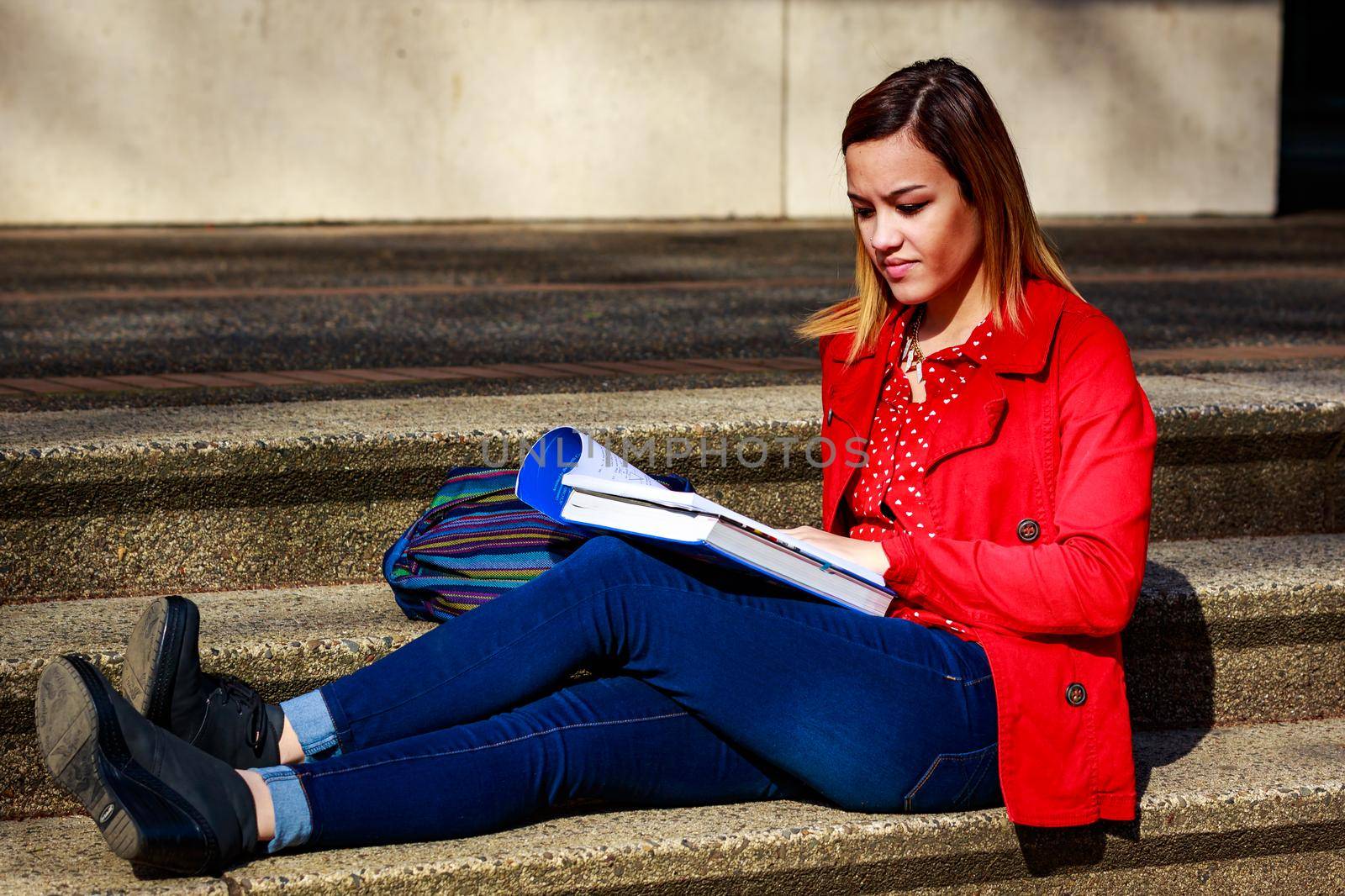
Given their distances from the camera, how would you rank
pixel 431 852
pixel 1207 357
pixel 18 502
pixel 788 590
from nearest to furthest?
pixel 431 852 → pixel 788 590 → pixel 18 502 → pixel 1207 357

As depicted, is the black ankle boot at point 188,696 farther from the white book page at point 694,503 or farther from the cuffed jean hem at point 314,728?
the white book page at point 694,503

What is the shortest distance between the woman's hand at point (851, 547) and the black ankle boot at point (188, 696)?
0.87m

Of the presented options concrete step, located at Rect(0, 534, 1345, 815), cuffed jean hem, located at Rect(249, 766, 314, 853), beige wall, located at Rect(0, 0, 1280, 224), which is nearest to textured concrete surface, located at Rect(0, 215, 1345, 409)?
beige wall, located at Rect(0, 0, 1280, 224)

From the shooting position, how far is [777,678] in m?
2.36

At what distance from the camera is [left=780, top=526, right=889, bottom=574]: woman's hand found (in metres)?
2.44

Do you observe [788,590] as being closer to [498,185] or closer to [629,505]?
[629,505]

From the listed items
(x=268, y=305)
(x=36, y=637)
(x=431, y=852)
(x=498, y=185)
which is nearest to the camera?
(x=431, y=852)

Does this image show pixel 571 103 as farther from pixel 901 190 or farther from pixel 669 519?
pixel 669 519

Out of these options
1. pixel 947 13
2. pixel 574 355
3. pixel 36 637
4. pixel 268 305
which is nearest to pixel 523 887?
pixel 36 637

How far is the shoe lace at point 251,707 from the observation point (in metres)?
2.41

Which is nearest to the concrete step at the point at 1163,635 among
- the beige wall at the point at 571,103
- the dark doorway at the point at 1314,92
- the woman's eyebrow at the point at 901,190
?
the woman's eyebrow at the point at 901,190

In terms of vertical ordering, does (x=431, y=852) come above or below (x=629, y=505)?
below

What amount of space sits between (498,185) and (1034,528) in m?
9.97

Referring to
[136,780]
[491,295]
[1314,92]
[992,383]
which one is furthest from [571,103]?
[1314,92]
